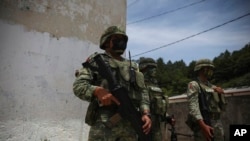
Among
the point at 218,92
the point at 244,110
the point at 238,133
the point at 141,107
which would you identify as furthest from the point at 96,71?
the point at 244,110

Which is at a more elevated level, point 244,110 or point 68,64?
point 68,64

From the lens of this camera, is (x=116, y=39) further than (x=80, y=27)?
No

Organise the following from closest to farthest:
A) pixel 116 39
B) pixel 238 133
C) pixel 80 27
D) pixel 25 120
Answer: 1. pixel 116 39
2. pixel 25 120
3. pixel 238 133
4. pixel 80 27

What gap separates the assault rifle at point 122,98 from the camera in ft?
8.27

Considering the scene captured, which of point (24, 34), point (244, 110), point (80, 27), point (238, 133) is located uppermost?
point (80, 27)

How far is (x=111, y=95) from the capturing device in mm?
2432

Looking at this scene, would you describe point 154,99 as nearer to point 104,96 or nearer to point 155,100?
point 155,100

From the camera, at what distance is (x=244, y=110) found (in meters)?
6.91

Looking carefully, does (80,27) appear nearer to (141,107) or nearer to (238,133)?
(141,107)

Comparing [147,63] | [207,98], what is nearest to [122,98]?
[207,98]

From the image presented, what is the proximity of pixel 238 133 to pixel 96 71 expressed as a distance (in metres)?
2.73

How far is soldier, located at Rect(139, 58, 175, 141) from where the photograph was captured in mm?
4512

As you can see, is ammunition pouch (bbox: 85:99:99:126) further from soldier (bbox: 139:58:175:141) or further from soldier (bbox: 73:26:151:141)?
soldier (bbox: 139:58:175:141)

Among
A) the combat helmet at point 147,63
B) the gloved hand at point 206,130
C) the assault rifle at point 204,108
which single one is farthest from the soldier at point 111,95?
the combat helmet at point 147,63
